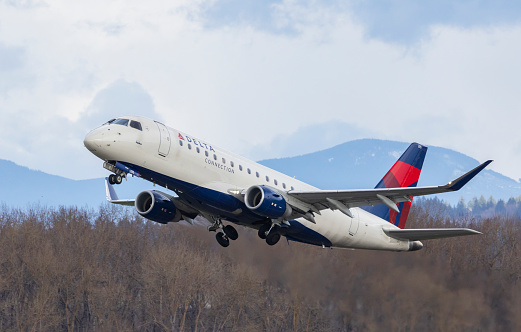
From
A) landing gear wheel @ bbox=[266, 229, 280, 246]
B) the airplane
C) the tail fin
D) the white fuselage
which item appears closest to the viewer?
the white fuselage

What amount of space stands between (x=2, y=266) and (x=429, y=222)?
46.2 m

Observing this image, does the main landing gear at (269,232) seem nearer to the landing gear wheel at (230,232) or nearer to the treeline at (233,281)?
the landing gear wheel at (230,232)

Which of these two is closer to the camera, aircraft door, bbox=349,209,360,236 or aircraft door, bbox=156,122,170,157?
aircraft door, bbox=156,122,170,157

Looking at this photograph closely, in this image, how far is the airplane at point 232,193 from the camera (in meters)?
30.9

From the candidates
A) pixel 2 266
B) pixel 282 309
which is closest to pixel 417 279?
pixel 282 309

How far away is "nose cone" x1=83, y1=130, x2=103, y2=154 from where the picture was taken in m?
29.9

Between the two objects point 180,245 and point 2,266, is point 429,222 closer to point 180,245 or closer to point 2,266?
point 180,245

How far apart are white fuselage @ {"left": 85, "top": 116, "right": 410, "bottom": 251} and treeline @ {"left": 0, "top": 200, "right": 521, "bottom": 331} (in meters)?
12.4

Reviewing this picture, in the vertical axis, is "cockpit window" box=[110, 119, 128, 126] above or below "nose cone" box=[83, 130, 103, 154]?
above

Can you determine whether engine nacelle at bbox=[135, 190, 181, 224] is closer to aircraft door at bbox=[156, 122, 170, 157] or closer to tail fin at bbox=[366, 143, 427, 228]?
aircraft door at bbox=[156, 122, 170, 157]

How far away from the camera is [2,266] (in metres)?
74.2

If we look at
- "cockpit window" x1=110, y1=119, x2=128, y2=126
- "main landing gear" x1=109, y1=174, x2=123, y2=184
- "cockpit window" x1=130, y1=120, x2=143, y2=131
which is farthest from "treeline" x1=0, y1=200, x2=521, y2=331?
"cockpit window" x1=110, y1=119, x2=128, y2=126

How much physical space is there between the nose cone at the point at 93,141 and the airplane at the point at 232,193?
0.04 metres

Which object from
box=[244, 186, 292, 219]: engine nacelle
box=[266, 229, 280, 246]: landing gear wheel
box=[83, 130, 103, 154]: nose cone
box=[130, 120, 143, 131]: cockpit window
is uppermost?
box=[130, 120, 143, 131]: cockpit window
